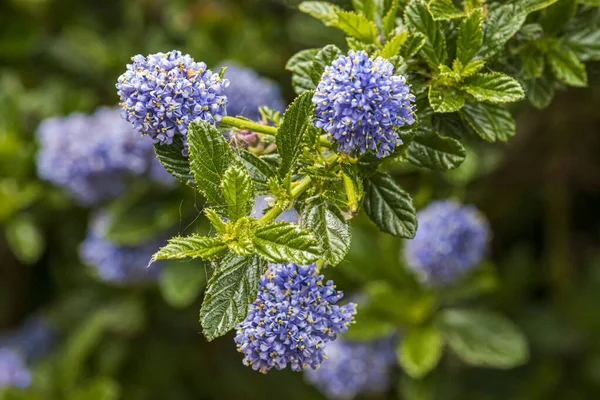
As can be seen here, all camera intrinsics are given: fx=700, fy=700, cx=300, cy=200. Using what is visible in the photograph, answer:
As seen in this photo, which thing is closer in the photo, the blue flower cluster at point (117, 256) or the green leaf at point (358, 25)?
the green leaf at point (358, 25)

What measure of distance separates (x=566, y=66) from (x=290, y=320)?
82 cm

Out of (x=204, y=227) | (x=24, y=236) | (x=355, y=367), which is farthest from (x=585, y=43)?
(x=24, y=236)

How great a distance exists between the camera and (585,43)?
1.54m

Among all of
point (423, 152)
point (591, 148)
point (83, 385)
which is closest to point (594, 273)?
point (591, 148)

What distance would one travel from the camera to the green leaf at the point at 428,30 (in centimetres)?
127

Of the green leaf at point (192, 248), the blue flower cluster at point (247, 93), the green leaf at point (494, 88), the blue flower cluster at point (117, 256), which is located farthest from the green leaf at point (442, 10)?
the blue flower cluster at point (117, 256)

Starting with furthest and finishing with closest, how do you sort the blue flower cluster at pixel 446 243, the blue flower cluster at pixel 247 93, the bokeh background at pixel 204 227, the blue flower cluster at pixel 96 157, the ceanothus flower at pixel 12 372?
1. the ceanothus flower at pixel 12 372
2. the bokeh background at pixel 204 227
3. the blue flower cluster at pixel 96 157
4. the blue flower cluster at pixel 446 243
5. the blue flower cluster at pixel 247 93

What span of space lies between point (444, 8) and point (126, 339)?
2.29 metres

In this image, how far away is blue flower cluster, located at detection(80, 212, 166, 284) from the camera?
262 cm

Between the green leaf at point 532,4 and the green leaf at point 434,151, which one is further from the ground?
the green leaf at point 532,4

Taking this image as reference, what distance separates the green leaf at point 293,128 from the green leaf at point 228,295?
177 mm

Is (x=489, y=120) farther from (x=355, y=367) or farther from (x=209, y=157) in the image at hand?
(x=355, y=367)

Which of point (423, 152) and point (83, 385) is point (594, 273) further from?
point (83, 385)

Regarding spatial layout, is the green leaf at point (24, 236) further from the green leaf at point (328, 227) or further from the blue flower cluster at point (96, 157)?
the green leaf at point (328, 227)
